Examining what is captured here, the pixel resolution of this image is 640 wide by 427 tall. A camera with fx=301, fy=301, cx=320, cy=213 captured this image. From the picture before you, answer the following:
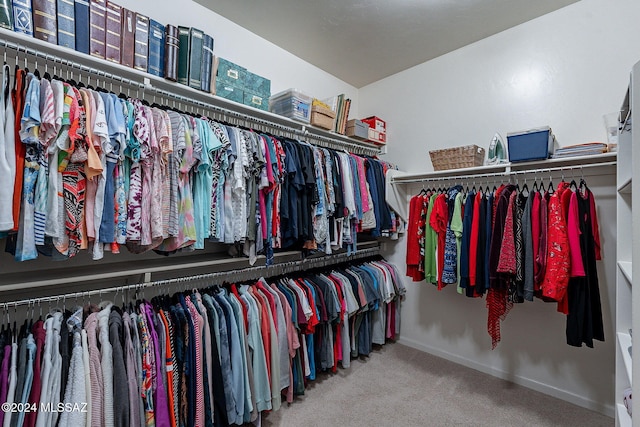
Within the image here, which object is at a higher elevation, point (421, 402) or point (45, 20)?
point (45, 20)

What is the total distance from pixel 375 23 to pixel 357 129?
83 cm

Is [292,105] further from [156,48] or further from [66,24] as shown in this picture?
[66,24]

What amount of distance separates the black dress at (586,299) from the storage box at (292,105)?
75.6 inches

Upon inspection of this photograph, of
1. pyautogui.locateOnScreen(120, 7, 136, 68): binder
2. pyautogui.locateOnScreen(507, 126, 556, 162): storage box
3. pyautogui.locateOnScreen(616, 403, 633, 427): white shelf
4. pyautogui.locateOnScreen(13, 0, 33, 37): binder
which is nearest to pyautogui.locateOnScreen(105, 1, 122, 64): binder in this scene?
pyautogui.locateOnScreen(120, 7, 136, 68): binder

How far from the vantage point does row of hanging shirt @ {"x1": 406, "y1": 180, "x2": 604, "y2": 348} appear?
5.72ft

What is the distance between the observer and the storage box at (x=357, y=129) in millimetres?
2768

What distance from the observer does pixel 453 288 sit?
2.66 metres

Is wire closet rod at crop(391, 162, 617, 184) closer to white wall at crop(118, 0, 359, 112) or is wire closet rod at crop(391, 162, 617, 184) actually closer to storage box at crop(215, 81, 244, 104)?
white wall at crop(118, 0, 359, 112)

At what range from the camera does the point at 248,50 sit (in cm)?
243

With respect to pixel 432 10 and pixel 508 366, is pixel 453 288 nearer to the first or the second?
pixel 508 366

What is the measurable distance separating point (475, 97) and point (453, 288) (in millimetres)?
1656

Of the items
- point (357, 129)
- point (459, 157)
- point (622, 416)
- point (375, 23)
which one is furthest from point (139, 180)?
point (622, 416)

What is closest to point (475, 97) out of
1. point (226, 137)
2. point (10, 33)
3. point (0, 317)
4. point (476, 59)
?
point (476, 59)

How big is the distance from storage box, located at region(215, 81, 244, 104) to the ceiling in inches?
26.5
